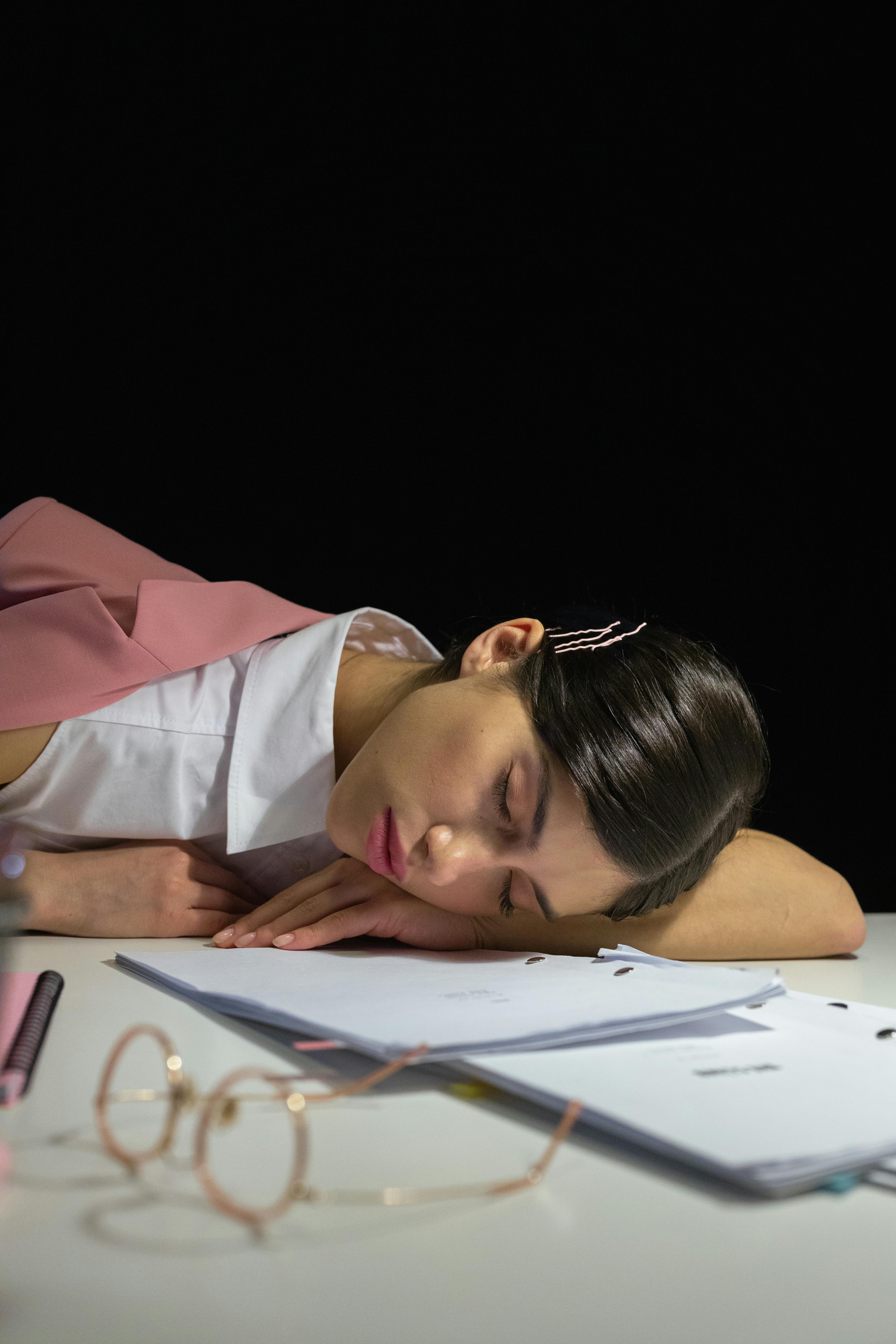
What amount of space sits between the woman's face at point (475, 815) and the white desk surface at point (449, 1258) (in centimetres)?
47

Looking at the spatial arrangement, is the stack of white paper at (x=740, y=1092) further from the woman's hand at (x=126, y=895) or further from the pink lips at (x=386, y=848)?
the woman's hand at (x=126, y=895)

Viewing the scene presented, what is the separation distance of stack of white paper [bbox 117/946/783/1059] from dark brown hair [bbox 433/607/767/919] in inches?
4.5

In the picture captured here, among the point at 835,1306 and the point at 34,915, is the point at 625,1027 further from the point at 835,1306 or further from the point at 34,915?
the point at 34,915

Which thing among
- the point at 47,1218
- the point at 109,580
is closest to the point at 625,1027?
the point at 47,1218

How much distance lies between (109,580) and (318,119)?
1.14 meters

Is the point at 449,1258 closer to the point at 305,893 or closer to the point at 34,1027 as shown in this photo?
the point at 34,1027

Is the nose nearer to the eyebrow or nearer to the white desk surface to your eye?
the eyebrow

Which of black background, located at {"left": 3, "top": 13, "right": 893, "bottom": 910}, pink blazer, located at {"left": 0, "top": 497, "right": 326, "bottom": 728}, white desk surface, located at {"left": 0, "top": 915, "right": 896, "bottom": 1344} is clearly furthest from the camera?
black background, located at {"left": 3, "top": 13, "right": 893, "bottom": 910}

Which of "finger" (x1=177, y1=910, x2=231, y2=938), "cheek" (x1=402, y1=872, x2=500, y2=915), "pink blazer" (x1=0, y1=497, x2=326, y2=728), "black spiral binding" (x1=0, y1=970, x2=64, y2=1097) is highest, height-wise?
"pink blazer" (x1=0, y1=497, x2=326, y2=728)

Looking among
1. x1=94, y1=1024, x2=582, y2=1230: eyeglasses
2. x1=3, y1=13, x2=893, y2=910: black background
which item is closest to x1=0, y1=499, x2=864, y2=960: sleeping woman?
x1=94, y1=1024, x2=582, y2=1230: eyeglasses

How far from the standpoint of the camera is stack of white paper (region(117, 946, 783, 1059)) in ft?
2.10

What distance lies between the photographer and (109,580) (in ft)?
4.62

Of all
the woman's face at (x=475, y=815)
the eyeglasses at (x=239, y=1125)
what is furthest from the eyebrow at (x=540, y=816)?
the eyeglasses at (x=239, y=1125)

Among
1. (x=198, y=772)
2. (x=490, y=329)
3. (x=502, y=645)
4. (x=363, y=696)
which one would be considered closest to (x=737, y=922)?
(x=502, y=645)
